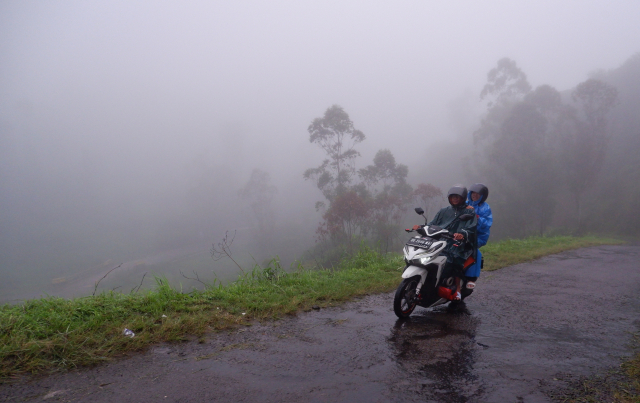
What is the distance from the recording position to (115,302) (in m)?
4.54

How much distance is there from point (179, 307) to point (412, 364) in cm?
284

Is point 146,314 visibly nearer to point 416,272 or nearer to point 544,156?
point 416,272

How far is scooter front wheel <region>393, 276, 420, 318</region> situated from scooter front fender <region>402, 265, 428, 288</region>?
51mm

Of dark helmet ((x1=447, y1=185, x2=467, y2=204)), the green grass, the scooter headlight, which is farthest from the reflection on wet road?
dark helmet ((x1=447, y1=185, x2=467, y2=204))

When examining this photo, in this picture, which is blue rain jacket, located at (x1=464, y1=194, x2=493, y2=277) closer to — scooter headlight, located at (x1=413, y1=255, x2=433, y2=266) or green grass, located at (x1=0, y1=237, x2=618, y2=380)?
scooter headlight, located at (x1=413, y1=255, x2=433, y2=266)

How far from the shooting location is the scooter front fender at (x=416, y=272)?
4.59 m

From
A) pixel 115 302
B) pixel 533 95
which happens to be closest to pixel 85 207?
pixel 533 95

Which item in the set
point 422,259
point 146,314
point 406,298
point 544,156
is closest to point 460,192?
point 422,259

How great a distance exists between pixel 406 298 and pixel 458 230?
121 cm

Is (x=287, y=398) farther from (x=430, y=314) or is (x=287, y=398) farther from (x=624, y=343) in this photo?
(x=624, y=343)

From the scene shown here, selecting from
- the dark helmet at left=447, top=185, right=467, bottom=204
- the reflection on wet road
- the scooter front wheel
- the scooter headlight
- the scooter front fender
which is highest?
the dark helmet at left=447, top=185, right=467, bottom=204

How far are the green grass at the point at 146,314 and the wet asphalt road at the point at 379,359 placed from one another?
0.23 meters

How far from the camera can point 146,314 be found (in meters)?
4.41

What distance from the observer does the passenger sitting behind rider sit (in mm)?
4957
